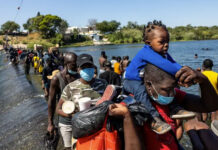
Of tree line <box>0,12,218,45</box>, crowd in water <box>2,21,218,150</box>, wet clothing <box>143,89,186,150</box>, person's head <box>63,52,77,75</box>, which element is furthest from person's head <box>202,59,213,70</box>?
tree line <box>0,12,218,45</box>

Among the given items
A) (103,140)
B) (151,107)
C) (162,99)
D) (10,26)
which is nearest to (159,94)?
(162,99)

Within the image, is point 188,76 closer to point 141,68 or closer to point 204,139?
point 141,68

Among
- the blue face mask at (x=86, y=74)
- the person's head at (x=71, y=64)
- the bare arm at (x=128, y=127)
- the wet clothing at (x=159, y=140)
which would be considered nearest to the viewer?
the bare arm at (x=128, y=127)

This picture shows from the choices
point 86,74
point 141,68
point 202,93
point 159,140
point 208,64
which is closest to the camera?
point 159,140

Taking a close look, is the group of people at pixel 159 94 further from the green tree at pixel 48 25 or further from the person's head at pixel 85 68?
the green tree at pixel 48 25

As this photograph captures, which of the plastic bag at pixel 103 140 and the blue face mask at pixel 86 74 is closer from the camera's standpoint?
the plastic bag at pixel 103 140

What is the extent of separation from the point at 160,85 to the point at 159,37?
1.92ft

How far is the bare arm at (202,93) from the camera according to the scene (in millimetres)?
1517

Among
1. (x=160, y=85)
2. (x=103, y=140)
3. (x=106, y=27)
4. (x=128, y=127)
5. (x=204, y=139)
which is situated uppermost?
(x=106, y=27)

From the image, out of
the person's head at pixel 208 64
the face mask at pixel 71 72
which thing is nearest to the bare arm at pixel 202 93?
the face mask at pixel 71 72

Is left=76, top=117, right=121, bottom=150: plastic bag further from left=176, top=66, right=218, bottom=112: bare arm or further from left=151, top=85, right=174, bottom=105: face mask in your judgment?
left=176, top=66, right=218, bottom=112: bare arm

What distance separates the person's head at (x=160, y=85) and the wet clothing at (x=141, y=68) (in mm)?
56

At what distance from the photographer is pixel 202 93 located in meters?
1.74

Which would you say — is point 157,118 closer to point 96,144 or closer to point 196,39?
point 96,144
